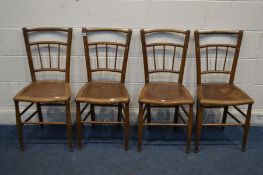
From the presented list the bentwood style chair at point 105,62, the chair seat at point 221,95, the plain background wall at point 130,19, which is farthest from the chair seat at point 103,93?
the chair seat at point 221,95

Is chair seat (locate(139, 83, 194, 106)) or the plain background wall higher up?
the plain background wall

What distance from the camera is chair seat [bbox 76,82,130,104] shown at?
246cm

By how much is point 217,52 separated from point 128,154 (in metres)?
1.18

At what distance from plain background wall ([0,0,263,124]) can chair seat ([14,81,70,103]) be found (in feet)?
0.76

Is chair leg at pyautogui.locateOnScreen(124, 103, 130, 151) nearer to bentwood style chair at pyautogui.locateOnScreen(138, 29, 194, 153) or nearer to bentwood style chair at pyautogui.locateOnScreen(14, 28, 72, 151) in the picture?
bentwood style chair at pyautogui.locateOnScreen(138, 29, 194, 153)

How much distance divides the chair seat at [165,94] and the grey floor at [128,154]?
0.46 meters

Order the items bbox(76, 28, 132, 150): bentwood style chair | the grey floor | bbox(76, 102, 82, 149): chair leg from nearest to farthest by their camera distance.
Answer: the grey floor → bbox(76, 102, 82, 149): chair leg → bbox(76, 28, 132, 150): bentwood style chair

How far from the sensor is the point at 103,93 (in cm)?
257

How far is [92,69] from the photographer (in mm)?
2816

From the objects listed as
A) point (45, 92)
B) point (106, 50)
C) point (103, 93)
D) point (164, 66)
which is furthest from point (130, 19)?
point (45, 92)

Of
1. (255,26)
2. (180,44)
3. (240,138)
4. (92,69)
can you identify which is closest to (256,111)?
(240,138)

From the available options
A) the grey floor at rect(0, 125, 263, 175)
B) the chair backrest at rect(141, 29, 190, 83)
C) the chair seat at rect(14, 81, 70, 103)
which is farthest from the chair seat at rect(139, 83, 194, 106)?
the chair seat at rect(14, 81, 70, 103)

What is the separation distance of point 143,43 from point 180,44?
1.10 feet

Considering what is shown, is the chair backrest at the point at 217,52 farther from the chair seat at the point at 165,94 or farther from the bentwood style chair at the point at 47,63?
the bentwood style chair at the point at 47,63
